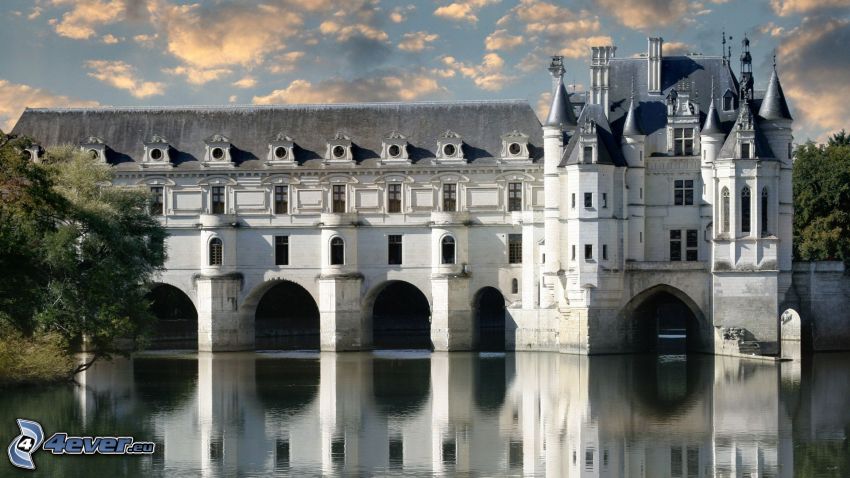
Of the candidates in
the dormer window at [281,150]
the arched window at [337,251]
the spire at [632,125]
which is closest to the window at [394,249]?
the arched window at [337,251]

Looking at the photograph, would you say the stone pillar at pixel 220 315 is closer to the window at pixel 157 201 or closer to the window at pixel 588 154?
the window at pixel 157 201

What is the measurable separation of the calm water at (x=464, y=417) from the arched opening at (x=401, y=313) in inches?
943

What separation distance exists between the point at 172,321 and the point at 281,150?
1197cm

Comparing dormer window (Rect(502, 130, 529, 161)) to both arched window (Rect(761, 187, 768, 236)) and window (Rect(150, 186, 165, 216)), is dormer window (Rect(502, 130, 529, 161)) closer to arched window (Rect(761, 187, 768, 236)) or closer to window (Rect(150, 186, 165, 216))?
arched window (Rect(761, 187, 768, 236))

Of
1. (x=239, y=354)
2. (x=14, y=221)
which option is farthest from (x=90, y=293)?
(x=239, y=354)

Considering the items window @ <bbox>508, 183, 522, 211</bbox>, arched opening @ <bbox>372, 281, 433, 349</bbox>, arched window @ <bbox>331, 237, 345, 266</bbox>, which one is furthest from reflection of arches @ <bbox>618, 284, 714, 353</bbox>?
arched opening @ <bbox>372, 281, 433, 349</bbox>

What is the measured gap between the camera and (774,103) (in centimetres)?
6462

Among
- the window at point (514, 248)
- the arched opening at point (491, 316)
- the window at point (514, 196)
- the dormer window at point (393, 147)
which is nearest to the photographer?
the window at point (514, 248)

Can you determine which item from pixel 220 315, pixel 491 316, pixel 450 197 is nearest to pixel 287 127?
pixel 450 197

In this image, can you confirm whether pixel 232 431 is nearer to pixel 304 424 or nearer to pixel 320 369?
pixel 304 424

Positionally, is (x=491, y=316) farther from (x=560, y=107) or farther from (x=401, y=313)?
(x=560, y=107)

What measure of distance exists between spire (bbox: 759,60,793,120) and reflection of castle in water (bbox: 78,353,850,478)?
11025 millimetres

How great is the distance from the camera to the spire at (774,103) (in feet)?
211

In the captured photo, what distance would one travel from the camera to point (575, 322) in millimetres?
63906
